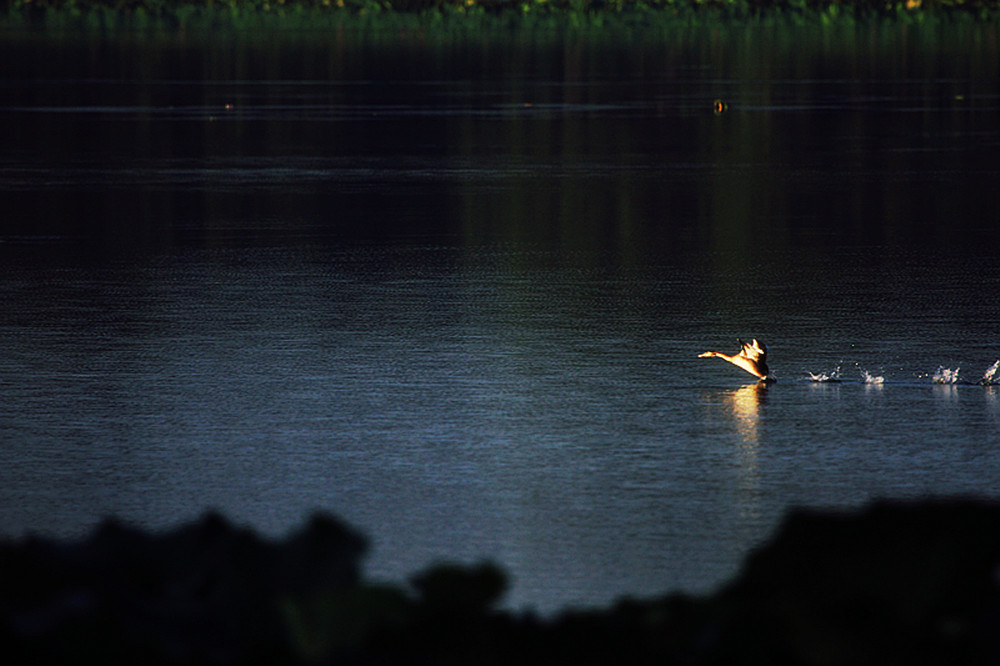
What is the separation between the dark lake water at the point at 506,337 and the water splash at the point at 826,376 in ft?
Result: 0.24

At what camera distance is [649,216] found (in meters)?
18.4

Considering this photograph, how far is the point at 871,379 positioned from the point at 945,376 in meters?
0.40

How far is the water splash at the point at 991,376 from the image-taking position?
32.8 ft

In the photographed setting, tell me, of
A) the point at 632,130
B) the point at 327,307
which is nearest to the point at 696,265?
the point at 327,307

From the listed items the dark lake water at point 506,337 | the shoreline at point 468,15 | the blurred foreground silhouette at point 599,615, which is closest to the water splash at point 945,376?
the dark lake water at point 506,337

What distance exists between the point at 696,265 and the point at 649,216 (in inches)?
144

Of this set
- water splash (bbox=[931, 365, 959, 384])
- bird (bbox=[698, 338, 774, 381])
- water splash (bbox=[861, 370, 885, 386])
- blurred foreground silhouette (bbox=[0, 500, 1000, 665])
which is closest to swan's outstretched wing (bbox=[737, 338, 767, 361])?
bird (bbox=[698, 338, 774, 381])

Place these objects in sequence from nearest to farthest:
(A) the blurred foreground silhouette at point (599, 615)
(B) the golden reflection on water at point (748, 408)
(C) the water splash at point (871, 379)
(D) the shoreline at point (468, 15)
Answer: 1. (A) the blurred foreground silhouette at point (599, 615)
2. (B) the golden reflection on water at point (748, 408)
3. (C) the water splash at point (871, 379)
4. (D) the shoreline at point (468, 15)

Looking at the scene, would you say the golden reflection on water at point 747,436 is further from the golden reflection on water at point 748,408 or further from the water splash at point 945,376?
the water splash at point 945,376

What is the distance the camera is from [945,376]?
10.1 meters

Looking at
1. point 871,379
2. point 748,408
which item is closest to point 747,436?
point 748,408

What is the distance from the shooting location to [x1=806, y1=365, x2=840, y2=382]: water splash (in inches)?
396

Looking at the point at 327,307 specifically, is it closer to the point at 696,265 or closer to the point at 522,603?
the point at 696,265

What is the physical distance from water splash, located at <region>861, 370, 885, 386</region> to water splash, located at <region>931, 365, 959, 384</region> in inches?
10.6
